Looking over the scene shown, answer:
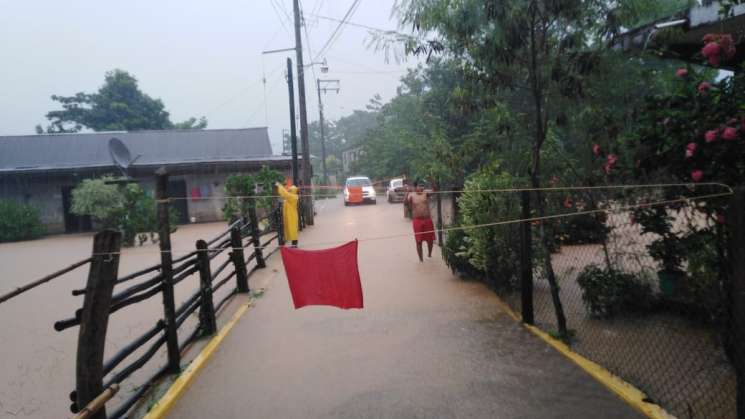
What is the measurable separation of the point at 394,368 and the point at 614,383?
1885 mm

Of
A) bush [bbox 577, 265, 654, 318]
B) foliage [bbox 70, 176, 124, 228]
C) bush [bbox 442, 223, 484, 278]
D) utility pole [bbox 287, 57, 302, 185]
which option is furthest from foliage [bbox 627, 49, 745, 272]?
foliage [bbox 70, 176, 124, 228]

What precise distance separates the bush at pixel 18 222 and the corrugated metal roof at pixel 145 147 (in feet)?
12.3

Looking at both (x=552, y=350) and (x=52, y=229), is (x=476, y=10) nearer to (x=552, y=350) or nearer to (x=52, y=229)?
(x=552, y=350)

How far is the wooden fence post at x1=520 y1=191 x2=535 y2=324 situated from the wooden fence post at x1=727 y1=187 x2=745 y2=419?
2624mm

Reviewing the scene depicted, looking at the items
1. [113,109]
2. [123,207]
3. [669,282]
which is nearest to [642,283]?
[669,282]

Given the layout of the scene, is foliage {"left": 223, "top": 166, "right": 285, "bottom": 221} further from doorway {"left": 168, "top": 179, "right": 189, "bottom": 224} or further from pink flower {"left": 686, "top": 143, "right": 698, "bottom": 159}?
pink flower {"left": 686, "top": 143, "right": 698, "bottom": 159}

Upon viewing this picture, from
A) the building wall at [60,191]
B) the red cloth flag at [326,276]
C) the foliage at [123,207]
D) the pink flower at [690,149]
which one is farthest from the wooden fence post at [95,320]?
the building wall at [60,191]

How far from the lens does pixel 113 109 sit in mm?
36344

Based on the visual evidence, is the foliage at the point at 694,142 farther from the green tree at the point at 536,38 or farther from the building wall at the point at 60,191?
the building wall at the point at 60,191

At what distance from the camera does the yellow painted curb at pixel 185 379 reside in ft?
13.4

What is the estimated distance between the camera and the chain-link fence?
3865 millimetres

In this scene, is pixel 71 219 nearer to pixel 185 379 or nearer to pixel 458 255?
pixel 458 255

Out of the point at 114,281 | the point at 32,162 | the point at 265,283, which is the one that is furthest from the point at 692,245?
the point at 32,162

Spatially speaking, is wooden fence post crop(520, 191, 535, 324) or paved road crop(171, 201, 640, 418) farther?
wooden fence post crop(520, 191, 535, 324)
